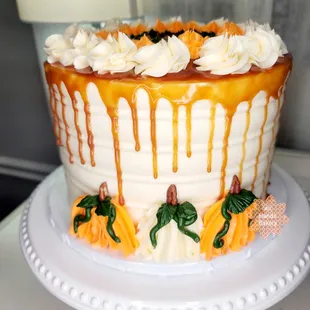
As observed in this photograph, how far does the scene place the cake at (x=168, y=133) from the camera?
735mm

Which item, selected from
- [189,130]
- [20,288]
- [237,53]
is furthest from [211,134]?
[20,288]

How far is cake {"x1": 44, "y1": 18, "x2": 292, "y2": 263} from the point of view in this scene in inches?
29.0

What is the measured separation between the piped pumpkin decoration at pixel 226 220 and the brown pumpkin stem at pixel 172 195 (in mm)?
74

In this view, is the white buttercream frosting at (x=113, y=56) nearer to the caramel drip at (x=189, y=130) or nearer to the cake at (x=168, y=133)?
the cake at (x=168, y=133)

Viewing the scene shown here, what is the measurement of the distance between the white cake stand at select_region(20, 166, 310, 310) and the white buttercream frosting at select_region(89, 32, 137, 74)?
388 mm

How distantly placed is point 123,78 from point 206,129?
0.17 meters

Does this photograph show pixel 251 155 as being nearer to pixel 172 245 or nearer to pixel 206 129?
pixel 206 129

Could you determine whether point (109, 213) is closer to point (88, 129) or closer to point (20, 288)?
point (88, 129)

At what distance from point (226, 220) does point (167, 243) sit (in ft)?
0.41

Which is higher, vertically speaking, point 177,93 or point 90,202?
point 177,93

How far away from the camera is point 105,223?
858 millimetres

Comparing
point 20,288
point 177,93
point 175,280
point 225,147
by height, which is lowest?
point 20,288

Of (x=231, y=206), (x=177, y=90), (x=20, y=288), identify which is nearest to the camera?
(x=177, y=90)

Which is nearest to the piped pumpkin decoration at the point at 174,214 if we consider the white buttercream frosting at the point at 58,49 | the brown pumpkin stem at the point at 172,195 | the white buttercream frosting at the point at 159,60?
the brown pumpkin stem at the point at 172,195
